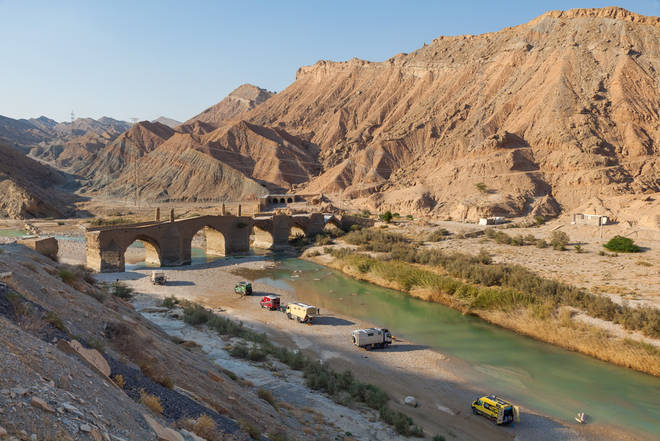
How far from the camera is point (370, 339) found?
18.8m

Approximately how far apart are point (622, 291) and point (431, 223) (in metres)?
25.8

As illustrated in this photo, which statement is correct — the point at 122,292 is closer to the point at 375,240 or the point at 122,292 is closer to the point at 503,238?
the point at 375,240

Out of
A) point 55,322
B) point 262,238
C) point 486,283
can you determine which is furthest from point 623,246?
point 55,322

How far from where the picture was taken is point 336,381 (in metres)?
13.9

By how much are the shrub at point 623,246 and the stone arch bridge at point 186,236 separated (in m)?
24.5

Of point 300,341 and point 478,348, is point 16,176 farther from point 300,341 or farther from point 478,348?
point 478,348

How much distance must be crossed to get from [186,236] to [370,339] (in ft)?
68.3

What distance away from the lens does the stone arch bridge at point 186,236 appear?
30.0 m

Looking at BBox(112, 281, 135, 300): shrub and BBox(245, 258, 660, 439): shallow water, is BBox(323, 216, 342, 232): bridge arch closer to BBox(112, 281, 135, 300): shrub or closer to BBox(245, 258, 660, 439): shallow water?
BBox(245, 258, 660, 439): shallow water

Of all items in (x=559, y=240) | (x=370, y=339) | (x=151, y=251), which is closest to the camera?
(x=370, y=339)

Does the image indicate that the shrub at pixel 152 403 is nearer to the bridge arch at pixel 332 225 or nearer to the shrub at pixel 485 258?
the shrub at pixel 485 258

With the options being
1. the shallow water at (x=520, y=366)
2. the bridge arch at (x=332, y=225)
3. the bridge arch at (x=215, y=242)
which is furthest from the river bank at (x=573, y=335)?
the bridge arch at (x=332, y=225)

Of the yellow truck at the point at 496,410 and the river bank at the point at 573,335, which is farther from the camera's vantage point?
the river bank at the point at 573,335

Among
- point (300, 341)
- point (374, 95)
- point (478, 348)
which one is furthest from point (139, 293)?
point (374, 95)
